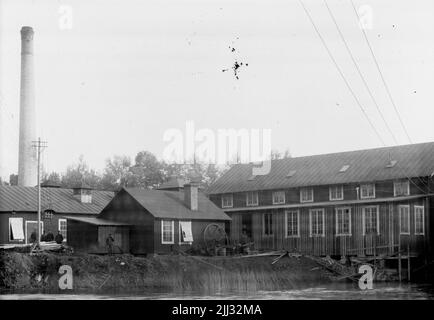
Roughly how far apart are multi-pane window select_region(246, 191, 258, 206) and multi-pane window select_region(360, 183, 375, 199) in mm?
7254

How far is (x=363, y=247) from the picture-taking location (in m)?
43.8

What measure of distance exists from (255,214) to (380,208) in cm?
897

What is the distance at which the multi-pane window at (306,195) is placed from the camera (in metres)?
48.2

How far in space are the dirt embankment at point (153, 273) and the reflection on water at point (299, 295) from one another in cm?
225

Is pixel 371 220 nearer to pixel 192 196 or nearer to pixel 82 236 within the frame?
pixel 192 196

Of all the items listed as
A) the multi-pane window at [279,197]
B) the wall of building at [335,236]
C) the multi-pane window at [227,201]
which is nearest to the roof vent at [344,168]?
the wall of building at [335,236]

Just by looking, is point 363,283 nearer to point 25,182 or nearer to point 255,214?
point 255,214

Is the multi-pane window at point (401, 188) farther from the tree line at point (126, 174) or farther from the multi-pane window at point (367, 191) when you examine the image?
the tree line at point (126, 174)

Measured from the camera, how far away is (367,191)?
1799 inches

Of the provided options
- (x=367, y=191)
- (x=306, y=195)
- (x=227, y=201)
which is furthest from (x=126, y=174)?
(x=367, y=191)

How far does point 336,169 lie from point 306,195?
8.71 feet

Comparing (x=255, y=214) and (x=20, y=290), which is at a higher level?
(x=255, y=214)

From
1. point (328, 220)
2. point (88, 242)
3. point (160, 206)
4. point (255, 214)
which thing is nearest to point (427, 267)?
point (328, 220)

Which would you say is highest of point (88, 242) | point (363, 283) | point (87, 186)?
point (87, 186)
